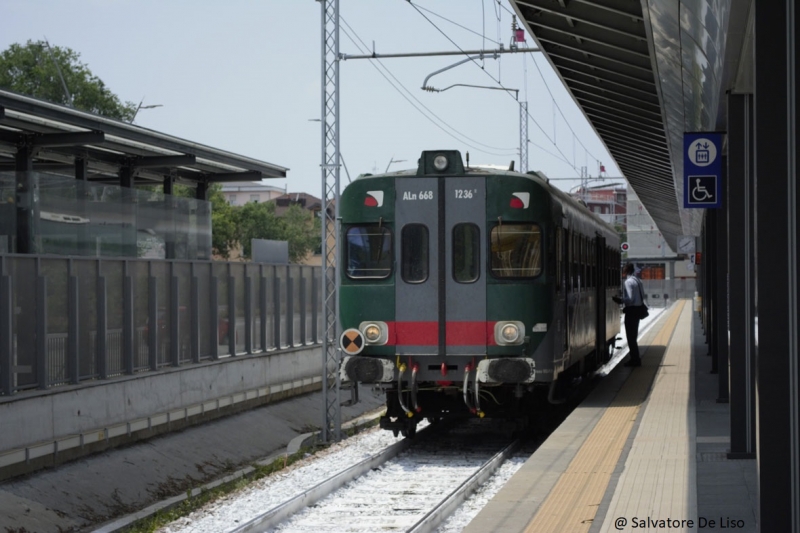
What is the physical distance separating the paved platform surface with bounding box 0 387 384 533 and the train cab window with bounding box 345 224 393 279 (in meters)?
3.63

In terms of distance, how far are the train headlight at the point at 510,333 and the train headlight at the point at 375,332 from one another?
4.33ft

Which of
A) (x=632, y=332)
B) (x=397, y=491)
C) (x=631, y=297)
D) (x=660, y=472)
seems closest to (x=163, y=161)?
(x=631, y=297)

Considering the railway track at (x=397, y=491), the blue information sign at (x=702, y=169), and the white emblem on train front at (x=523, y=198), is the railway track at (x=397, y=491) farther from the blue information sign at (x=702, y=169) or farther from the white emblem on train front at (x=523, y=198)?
the blue information sign at (x=702, y=169)

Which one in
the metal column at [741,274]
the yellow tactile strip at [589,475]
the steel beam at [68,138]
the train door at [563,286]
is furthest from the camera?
the steel beam at [68,138]

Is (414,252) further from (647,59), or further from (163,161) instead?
(163,161)

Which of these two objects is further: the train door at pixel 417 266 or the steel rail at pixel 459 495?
the train door at pixel 417 266

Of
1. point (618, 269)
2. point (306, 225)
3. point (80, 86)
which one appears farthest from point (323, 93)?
point (306, 225)

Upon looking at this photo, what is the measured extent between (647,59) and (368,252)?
4.00 m

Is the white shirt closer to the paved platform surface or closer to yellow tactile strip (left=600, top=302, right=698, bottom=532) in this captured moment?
yellow tactile strip (left=600, top=302, right=698, bottom=532)

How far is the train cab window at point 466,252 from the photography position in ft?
45.0

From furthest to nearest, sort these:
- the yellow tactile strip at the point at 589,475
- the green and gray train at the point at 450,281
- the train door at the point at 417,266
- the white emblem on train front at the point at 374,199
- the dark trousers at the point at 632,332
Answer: the dark trousers at the point at 632,332, the white emblem on train front at the point at 374,199, the train door at the point at 417,266, the green and gray train at the point at 450,281, the yellow tactile strip at the point at 589,475

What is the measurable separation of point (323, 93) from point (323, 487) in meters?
7.10

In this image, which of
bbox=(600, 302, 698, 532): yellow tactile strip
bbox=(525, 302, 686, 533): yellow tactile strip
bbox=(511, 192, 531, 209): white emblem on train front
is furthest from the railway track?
bbox=(511, 192, 531, 209): white emblem on train front

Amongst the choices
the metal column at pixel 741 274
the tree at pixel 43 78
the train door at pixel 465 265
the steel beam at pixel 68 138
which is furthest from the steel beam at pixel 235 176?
the tree at pixel 43 78
